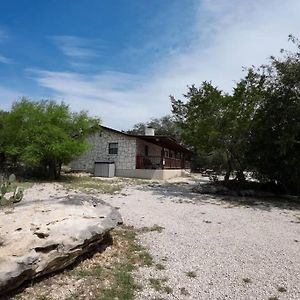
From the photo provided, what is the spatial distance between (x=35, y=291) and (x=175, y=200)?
8888 mm

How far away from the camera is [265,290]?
15.4 feet

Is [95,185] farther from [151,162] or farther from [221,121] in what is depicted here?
[151,162]

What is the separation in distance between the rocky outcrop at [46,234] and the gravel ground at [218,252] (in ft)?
3.32

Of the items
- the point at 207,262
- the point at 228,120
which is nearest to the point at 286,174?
the point at 228,120

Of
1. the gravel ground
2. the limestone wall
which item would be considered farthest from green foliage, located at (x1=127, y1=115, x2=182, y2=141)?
the gravel ground

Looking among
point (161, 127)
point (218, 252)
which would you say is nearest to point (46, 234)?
point (218, 252)

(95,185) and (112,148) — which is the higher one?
(112,148)

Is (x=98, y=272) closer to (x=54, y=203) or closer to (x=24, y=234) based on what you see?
(x=24, y=234)

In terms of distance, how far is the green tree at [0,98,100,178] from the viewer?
18047 mm

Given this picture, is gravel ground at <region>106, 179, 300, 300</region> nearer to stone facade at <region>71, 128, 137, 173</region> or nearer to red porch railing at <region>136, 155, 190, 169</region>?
stone facade at <region>71, 128, 137, 173</region>

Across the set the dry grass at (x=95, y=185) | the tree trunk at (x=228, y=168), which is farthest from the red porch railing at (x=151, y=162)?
the tree trunk at (x=228, y=168)

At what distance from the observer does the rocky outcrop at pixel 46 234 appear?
4191 millimetres

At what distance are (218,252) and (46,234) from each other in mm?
3119

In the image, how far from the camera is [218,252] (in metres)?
6.27
